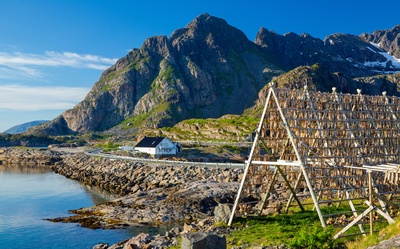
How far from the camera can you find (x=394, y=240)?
13.6 m

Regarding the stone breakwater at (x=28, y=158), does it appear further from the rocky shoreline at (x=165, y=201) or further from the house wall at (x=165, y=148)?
the rocky shoreline at (x=165, y=201)

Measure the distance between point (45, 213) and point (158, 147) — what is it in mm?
59244

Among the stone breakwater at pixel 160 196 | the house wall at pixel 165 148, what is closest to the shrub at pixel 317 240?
the stone breakwater at pixel 160 196

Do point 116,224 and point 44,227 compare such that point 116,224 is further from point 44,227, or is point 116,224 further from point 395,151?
point 395,151

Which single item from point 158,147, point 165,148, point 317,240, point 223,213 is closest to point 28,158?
point 158,147

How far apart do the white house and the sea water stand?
27.9 meters

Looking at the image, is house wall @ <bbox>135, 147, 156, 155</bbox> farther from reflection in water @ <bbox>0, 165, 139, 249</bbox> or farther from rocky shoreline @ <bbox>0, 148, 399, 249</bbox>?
reflection in water @ <bbox>0, 165, 139, 249</bbox>

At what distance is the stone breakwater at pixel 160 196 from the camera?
39.1m

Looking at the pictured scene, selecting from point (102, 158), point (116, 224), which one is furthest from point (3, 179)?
point (116, 224)

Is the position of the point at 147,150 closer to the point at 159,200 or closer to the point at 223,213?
the point at 159,200

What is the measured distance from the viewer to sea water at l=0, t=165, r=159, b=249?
33969 millimetres

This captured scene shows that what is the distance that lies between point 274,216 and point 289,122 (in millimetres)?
8617

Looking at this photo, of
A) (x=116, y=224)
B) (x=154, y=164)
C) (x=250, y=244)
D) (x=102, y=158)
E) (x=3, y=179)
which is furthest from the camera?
(x=102, y=158)

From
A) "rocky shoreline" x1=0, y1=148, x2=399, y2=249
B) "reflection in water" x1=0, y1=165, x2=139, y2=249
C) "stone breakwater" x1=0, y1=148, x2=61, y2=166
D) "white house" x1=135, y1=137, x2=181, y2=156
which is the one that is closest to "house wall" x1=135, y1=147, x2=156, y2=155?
"white house" x1=135, y1=137, x2=181, y2=156
